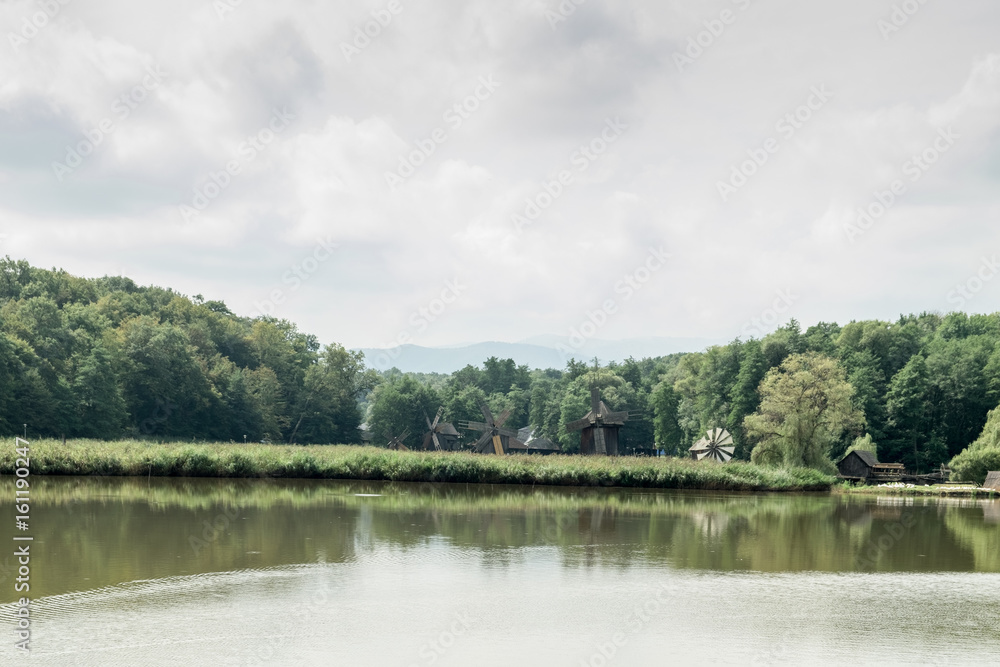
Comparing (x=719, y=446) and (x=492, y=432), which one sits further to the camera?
(x=492, y=432)

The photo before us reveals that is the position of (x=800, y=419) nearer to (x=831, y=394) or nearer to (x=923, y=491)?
(x=831, y=394)

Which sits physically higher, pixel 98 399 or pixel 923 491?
pixel 98 399

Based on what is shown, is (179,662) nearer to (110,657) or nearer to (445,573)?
(110,657)

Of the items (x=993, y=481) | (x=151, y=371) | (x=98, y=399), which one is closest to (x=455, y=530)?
(x=993, y=481)

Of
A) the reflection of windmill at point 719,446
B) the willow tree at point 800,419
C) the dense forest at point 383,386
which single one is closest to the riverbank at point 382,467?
the willow tree at point 800,419

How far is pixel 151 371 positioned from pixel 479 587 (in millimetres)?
61788

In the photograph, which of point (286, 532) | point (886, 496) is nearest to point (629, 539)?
point (286, 532)

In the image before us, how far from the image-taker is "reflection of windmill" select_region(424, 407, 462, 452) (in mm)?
79750

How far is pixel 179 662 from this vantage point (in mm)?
10398

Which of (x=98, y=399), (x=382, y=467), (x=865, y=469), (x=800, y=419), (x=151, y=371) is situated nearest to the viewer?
(x=382, y=467)

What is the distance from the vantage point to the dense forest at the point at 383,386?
5372cm

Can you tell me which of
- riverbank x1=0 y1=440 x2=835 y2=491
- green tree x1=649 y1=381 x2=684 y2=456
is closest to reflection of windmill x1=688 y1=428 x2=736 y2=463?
riverbank x1=0 y1=440 x2=835 y2=491

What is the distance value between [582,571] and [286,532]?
825 cm

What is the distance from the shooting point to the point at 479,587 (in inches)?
610
